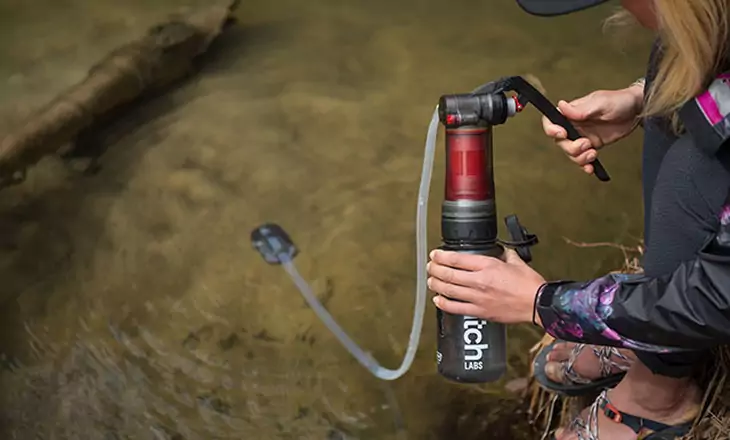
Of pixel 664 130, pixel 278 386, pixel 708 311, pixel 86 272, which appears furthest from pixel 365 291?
pixel 708 311

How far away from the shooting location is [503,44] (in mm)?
1895

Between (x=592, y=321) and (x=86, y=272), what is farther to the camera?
(x=86, y=272)

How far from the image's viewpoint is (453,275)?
0.87 meters

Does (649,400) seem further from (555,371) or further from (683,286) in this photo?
(683,286)

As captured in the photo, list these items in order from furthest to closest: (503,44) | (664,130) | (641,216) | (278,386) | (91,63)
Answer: (503,44) < (91,63) < (641,216) < (278,386) < (664,130)

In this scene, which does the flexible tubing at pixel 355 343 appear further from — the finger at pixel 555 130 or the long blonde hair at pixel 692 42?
the long blonde hair at pixel 692 42

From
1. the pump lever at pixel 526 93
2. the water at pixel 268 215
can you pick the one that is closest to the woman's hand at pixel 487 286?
the pump lever at pixel 526 93

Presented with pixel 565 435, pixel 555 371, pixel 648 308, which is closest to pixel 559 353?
pixel 555 371

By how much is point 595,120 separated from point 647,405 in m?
0.35

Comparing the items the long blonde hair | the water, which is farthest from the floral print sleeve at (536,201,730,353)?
the water

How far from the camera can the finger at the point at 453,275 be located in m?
0.86

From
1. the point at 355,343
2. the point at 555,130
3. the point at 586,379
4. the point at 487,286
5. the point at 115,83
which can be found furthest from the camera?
the point at 115,83

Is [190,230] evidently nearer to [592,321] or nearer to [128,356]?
[128,356]

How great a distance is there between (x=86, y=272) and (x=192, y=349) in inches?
9.5
